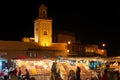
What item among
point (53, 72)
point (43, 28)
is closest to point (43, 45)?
point (43, 28)

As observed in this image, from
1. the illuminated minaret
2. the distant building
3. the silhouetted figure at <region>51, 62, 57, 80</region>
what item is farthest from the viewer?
the illuminated minaret

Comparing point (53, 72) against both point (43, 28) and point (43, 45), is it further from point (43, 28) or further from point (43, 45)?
point (43, 28)

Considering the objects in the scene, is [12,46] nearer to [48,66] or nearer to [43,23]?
[43,23]

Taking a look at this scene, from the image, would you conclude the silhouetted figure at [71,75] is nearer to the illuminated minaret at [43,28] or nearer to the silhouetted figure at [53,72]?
the silhouetted figure at [53,72]

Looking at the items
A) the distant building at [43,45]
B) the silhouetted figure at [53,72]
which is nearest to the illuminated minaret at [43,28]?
the distant building at [43,45]

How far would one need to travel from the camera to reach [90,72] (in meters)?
24.4

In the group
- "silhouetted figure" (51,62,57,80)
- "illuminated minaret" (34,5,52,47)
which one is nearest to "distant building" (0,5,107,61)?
"illuminated minaret" (34,5,52,47)

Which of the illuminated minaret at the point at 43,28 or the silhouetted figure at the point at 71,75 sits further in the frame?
the illuminated minaret at the point at 43,28

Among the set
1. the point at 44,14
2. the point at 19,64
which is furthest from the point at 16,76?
the point at 44,14

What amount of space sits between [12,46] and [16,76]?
31131 mm

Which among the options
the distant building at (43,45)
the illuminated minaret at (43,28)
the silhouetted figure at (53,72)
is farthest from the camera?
the illuminated minaret at (43,28)

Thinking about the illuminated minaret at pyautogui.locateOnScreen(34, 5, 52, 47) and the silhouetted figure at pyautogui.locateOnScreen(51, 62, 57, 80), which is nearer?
the silhouetted figure at pyautogui.locateOnScreen(51, 62, 57, 80)

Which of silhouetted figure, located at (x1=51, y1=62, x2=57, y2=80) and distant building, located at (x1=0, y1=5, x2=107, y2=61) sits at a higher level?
distant building, located at (x1=0, y1=5, x2=107, y2=61)

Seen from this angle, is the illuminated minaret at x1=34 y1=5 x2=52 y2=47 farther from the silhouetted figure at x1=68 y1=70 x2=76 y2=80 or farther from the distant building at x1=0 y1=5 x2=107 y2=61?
the silhouetted figure at x1=68 y1=70 x2=76 y2=80
